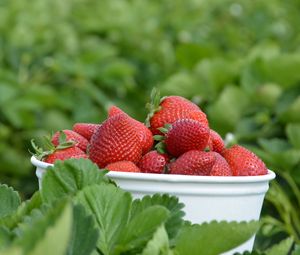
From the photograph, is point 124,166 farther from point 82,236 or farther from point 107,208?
point 82,236

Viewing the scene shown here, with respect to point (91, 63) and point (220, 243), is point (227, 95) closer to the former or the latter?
point (91, 63)

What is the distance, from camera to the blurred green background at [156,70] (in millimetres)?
2615

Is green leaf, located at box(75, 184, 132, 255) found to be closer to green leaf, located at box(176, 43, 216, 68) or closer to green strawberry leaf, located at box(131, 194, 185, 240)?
green strawberry leaf, located at box(131, 194, 185, 240)

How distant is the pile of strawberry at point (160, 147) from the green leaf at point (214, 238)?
354 mm

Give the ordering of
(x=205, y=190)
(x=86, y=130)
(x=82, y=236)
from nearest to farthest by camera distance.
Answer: (x=82, y=236) < (x=205, y=190) < (x=86, y=130)

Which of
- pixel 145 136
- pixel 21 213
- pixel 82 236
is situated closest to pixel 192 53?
pixel 145 136

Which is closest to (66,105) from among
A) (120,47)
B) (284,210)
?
(120,47)

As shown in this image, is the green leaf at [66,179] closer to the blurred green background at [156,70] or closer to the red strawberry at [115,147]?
the red strawberry at [115,147]

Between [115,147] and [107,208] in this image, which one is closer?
[107,208]

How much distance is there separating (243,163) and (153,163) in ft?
0.53

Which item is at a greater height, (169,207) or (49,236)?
(49,236)

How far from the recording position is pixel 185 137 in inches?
53.5

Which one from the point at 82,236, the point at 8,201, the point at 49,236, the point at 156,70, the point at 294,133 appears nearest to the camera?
the point at 49,236

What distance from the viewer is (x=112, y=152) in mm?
1401
